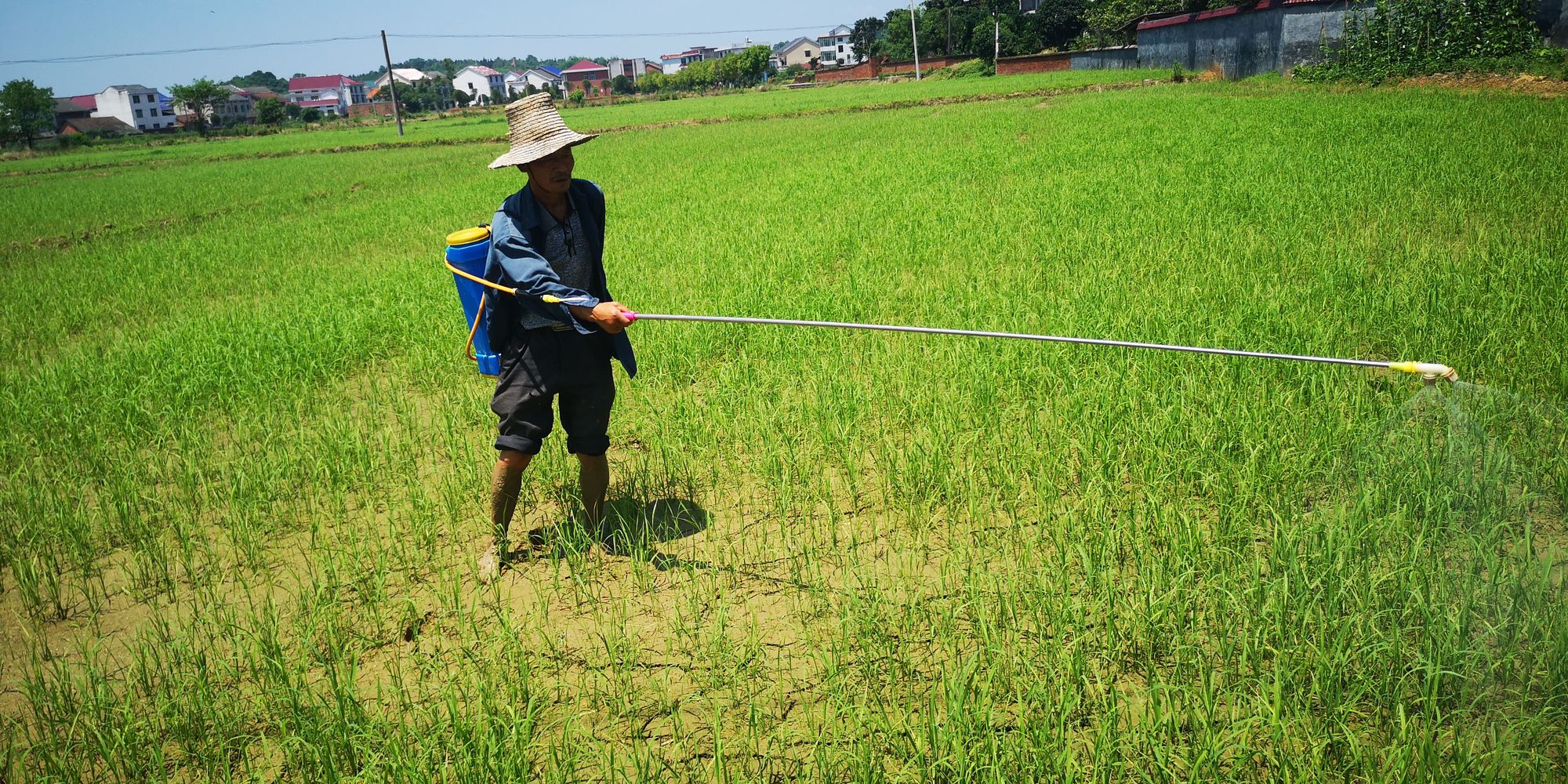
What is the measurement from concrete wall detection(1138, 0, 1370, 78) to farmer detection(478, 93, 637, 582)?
20598mm

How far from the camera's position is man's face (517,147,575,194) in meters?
2.71

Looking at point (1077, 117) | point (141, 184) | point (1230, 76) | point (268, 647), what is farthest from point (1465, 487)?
point (1230, 76)

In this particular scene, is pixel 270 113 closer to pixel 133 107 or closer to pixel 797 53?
pixel 133 107

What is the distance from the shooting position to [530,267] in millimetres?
2678

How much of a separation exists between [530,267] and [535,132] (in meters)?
0.41

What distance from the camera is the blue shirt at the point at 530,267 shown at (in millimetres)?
2674

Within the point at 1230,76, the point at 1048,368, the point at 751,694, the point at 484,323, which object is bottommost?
the point at 751,694

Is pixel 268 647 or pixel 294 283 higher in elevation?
pixel 294 283

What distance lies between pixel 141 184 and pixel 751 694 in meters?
22.4

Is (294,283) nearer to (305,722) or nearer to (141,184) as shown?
(305,722)

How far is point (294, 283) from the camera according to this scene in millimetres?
7863

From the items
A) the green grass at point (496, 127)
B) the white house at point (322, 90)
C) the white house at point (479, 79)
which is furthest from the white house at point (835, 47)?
the green grass at point (496, 127)

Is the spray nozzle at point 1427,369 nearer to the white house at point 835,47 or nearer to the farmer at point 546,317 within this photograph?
the farmer at point 546,317

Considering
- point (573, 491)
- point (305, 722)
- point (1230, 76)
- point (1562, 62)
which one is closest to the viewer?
point (305, 722)
